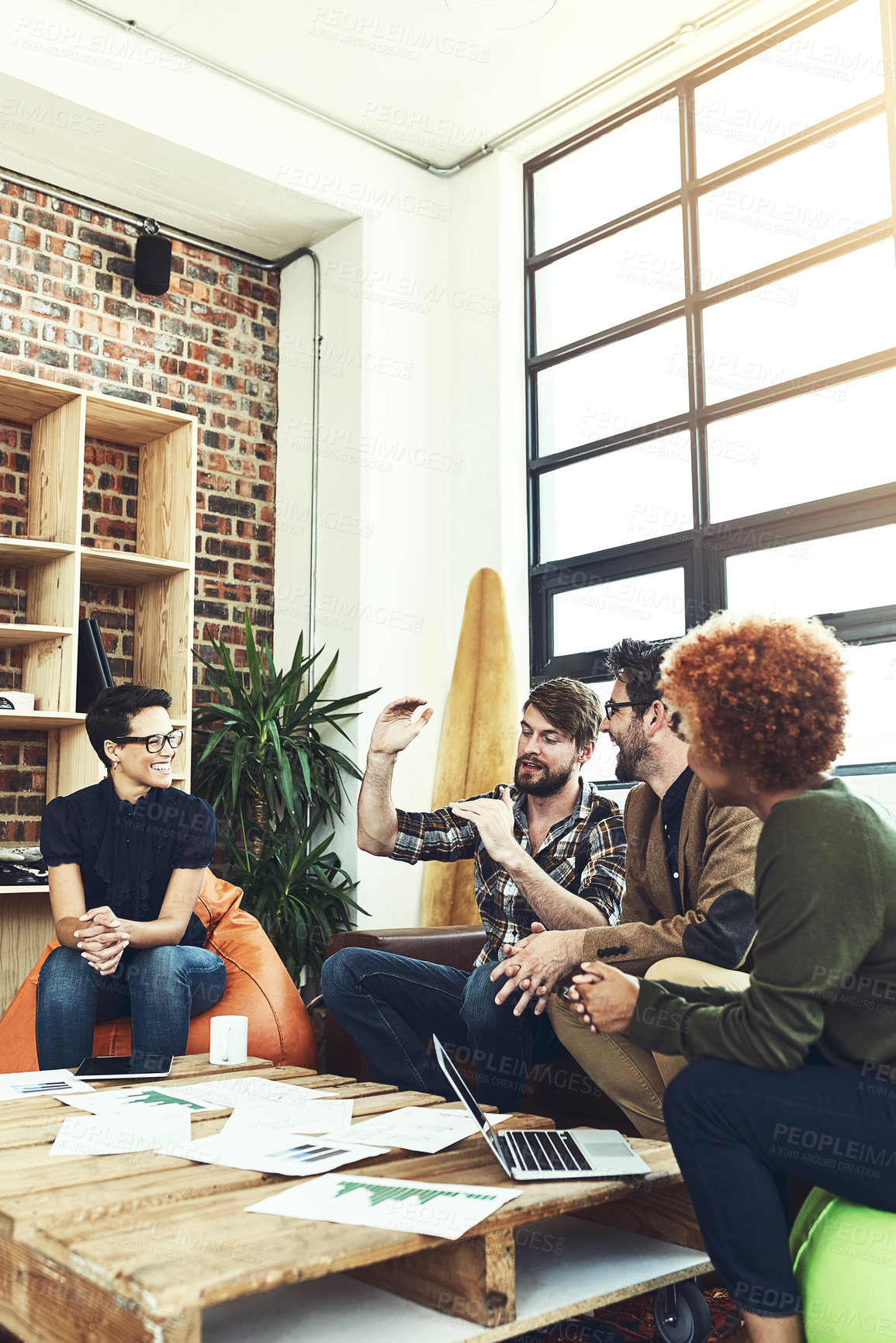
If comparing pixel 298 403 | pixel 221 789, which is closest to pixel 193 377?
pixel 298 403

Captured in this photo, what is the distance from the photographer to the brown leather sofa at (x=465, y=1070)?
8.08 feet

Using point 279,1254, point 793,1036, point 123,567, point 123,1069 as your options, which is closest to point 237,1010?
point 123,1069

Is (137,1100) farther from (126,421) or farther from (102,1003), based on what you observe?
(126,421)

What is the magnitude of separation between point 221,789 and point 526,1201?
2.86 m

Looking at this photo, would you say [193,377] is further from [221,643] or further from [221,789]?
[221,789]

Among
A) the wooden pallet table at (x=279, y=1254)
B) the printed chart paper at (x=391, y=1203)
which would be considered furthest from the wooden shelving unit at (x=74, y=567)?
the printed chart paper at (x=391, y=1203)

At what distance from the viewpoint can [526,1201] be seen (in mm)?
1439

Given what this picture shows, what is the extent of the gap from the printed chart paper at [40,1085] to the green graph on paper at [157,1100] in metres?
0.12

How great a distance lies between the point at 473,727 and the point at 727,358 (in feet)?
5.32

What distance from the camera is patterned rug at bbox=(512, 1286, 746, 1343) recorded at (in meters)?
1.76

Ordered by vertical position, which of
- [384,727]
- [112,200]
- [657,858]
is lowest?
[657,858]

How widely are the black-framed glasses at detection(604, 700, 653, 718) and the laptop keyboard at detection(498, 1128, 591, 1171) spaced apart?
3.44 ft

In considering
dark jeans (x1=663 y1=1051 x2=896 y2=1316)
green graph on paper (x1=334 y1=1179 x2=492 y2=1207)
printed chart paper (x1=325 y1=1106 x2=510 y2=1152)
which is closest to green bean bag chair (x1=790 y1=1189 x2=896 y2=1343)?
dark jeans (x1=663 y1=1051 x2=896 y2=1316)

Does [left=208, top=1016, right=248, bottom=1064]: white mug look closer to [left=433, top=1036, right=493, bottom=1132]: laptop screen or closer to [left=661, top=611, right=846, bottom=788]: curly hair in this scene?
[left=433, top=1036, right=493, bottom=1132]: laptop screen
